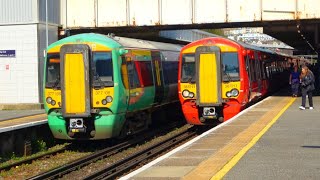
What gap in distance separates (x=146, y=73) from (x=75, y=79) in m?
2.92

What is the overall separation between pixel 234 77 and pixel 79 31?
447 inches

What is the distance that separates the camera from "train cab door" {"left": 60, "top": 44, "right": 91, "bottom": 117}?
43.7 feet

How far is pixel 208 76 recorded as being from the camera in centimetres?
1587

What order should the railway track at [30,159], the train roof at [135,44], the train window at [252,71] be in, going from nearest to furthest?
1. the railway track at [30,159]
2. the train roof at [135,44]
3. the train window at [252,71]

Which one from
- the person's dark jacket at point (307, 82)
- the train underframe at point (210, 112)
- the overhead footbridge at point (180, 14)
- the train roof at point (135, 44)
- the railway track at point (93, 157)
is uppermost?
the overhead footbridge at point (180, 14)

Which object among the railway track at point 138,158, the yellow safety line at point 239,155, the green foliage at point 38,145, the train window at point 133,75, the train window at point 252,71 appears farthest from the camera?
the train window at point 252,71

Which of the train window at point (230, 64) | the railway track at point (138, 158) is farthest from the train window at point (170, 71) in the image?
the train window at point (230, 64)

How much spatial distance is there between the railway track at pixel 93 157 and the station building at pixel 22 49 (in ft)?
24.9

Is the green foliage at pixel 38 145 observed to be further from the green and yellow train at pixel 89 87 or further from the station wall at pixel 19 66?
the station wall at pixel 19 66

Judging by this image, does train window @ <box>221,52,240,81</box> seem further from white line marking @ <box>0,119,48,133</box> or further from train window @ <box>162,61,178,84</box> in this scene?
white line marking @ <box>0,119,48,133</box>

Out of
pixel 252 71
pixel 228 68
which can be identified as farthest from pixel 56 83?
pixel 252 71

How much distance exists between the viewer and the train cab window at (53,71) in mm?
13820

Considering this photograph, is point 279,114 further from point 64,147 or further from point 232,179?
point 232,179

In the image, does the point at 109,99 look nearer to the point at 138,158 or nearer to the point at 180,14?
the point at 138,158
